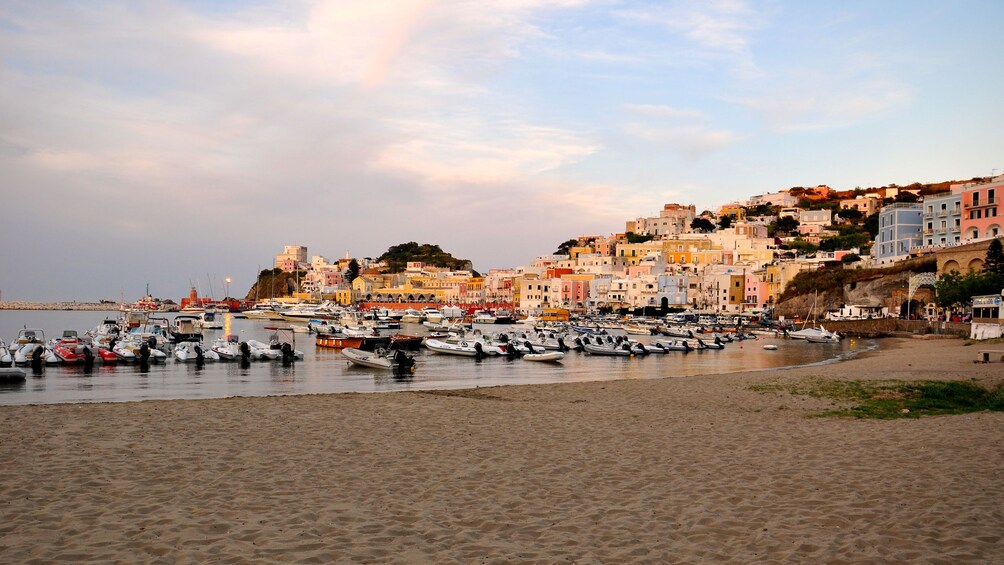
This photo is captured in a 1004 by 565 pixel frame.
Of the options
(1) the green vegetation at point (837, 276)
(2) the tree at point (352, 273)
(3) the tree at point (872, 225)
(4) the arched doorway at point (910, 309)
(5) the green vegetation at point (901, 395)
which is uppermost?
(3) the tree at point (872, 225)

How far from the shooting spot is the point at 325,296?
575 feet

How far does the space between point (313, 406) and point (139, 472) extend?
7763mm

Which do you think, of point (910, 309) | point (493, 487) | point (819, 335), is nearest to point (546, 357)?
point (819, 335)

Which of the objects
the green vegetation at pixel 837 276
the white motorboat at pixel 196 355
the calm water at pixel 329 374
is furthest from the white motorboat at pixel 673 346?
the green vegetation at pixel 837 276

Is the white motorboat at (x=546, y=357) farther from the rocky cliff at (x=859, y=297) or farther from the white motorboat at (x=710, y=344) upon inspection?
the rocky cliff at (x=859, y=297)

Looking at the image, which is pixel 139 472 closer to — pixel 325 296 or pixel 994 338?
pixel 994 338

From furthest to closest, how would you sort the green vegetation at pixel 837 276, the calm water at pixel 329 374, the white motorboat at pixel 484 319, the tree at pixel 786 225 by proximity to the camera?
the tree at pixel 786 225 < the white motorboat at pixel 484 319 < the green vegetation at pixel 837 276 < the calm water at pixel 329 374

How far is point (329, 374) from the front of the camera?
1357 inches

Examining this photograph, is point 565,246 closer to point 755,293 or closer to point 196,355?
point 755,293

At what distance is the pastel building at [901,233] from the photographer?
266 feet

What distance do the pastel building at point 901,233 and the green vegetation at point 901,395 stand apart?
65917 millimetres

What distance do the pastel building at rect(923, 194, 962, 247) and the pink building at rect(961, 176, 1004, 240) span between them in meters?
2.14

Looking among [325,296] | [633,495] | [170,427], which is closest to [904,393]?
[633,495]

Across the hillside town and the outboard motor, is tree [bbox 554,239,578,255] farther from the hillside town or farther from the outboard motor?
the outboard motor
